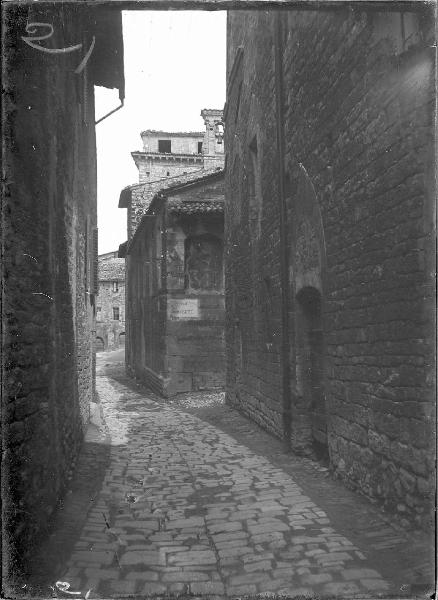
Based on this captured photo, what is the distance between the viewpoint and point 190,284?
14711 mm

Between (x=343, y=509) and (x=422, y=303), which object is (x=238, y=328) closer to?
(x=343, y=509)

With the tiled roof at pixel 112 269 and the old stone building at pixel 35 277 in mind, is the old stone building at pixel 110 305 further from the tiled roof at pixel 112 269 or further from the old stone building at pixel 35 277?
the old stone building at pixel 35 277

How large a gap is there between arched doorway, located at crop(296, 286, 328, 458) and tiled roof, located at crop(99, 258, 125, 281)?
3479 cm

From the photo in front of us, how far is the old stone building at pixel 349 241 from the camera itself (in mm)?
3740

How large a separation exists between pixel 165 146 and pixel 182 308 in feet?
103

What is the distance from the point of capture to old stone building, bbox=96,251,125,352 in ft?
136

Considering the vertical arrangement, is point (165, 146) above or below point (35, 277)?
above

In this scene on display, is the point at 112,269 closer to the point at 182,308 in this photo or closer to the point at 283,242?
the point at 182,308

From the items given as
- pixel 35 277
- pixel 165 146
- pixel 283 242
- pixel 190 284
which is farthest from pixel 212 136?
pixel 35 277

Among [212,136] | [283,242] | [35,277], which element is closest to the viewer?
[35,277]

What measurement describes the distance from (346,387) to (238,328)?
5863 mm

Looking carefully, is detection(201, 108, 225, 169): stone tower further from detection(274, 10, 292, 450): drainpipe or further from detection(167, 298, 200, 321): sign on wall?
detection(274, 10, 292, 450): drainpipe

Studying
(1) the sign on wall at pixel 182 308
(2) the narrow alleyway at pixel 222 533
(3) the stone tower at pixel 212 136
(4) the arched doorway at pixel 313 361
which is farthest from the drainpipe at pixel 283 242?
(3) the stone tower at pixel 212 136

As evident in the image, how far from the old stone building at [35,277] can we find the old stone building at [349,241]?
7.12 ft
